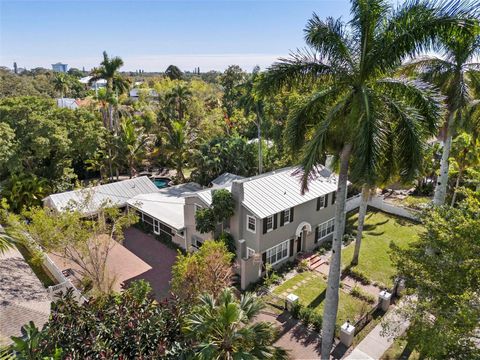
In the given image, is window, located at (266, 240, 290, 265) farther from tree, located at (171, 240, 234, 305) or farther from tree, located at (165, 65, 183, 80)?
tree, located at (165, 65, 183, 80)

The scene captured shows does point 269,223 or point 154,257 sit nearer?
point 269,223

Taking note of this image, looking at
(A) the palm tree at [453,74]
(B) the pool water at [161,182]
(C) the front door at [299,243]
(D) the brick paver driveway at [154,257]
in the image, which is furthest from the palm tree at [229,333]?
(B) the pool water at [161,182]

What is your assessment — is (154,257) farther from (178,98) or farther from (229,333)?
(178,98)

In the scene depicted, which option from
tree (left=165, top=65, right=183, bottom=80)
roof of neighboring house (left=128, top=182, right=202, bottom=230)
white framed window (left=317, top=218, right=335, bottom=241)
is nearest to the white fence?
white framed window (left=317, top=218, right=335, bottom=241)

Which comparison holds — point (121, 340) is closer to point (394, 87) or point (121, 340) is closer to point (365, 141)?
point (365, 141)

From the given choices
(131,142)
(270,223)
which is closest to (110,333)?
(270,223)

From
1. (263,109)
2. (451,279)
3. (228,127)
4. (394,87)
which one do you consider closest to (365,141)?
(394,87)

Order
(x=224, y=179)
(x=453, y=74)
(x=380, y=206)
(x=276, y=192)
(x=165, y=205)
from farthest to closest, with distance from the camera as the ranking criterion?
(x=380, y=206)
(x=224, y=179)
(x=165, y=205)
(x=276, y=192)
(x=453, y=74)
